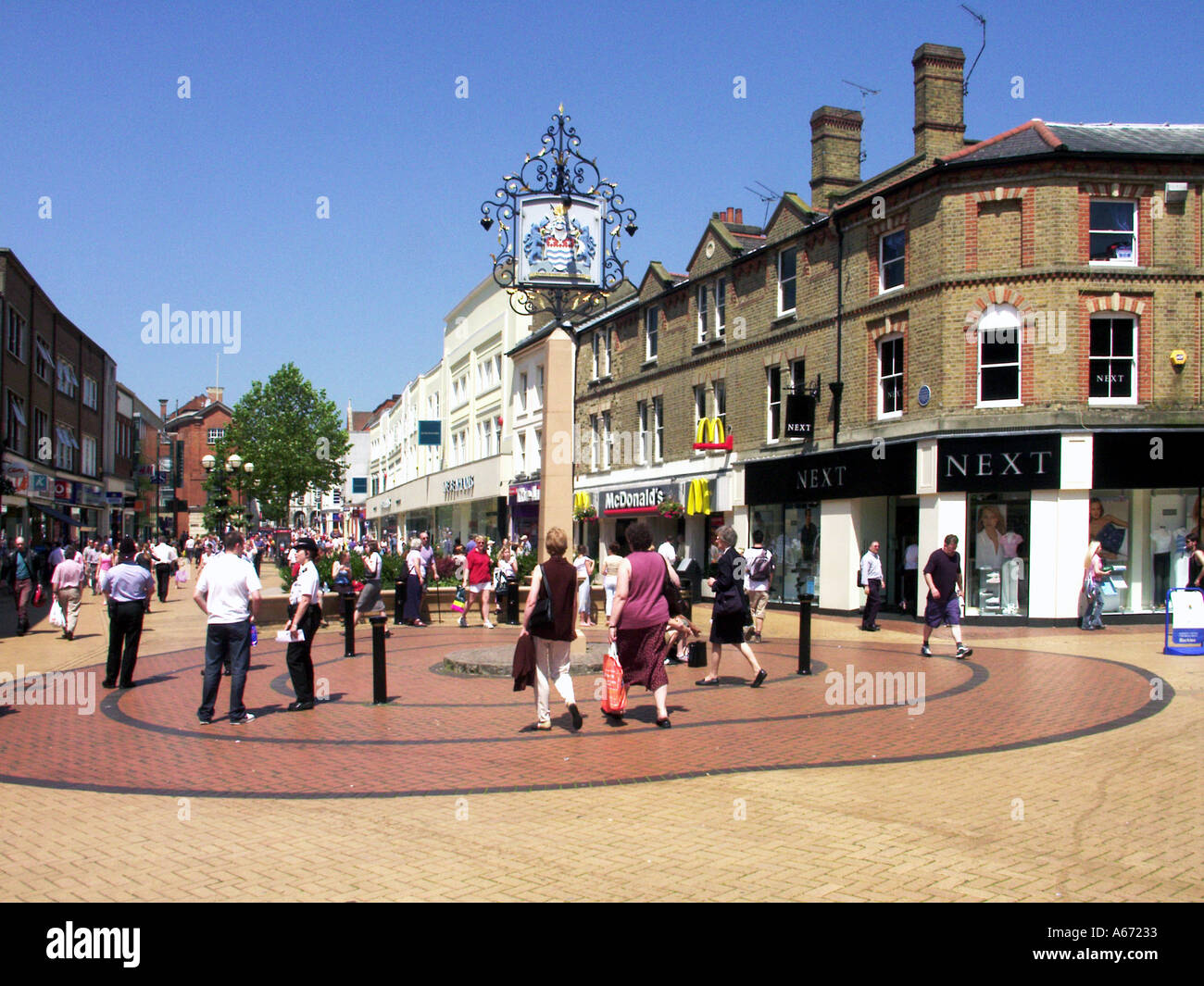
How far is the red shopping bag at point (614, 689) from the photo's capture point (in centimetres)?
957

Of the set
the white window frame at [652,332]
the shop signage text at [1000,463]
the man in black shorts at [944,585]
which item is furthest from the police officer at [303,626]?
the white window frame at [652,332]

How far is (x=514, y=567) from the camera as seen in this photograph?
880 inches

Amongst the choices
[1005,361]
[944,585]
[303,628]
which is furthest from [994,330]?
A: [303,628]

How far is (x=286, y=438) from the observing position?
70.5 meters

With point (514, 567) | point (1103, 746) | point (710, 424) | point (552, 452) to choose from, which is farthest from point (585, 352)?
point (1103, 746)

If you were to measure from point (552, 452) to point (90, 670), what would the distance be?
703 cm

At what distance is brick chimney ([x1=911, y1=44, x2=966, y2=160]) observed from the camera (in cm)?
2411

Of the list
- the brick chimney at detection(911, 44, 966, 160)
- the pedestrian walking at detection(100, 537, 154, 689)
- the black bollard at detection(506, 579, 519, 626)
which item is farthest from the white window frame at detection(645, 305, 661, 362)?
the pedestrian walking at detection(100, 537, 154, 689)

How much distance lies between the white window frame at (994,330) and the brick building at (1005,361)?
0.05 meters

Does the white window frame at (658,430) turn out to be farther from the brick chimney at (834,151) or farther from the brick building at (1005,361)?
the brick chimney at (834,151)

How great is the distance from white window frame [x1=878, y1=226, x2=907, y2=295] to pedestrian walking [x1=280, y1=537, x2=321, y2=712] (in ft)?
54.2

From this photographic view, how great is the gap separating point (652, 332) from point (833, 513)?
1183 centimetres

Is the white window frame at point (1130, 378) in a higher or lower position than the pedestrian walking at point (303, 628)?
higher
